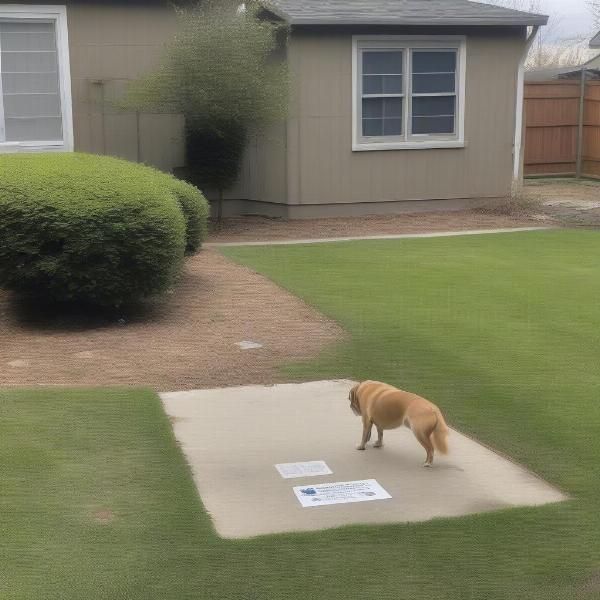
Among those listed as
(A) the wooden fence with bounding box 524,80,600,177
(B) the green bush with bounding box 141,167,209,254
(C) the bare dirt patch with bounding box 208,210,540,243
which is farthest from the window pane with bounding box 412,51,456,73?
(B) the green bush with bounding box 141,167,209,254

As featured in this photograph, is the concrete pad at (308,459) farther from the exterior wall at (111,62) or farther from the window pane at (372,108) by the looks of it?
the window pane at (372,108)

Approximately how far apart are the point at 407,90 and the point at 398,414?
1193cm

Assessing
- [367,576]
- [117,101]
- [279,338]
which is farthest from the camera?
[117,101]

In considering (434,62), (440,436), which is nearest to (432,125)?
(434,62)

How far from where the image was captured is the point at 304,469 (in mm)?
5430

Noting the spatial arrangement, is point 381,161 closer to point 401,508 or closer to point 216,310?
point 216,310

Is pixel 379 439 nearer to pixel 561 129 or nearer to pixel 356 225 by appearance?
pixel 356 225

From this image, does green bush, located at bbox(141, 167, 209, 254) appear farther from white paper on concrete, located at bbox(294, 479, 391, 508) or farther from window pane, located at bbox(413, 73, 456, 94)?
window pane, located at bbox(413, 73, 456, 94)

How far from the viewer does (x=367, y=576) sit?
4.20 m

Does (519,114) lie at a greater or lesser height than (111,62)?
lesser

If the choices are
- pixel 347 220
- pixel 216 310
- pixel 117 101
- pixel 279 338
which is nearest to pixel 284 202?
pixel 347 220

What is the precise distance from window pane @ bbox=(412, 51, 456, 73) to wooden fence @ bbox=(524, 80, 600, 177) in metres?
6.72

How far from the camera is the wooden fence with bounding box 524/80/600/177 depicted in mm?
23109

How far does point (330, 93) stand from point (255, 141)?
1.45 m
